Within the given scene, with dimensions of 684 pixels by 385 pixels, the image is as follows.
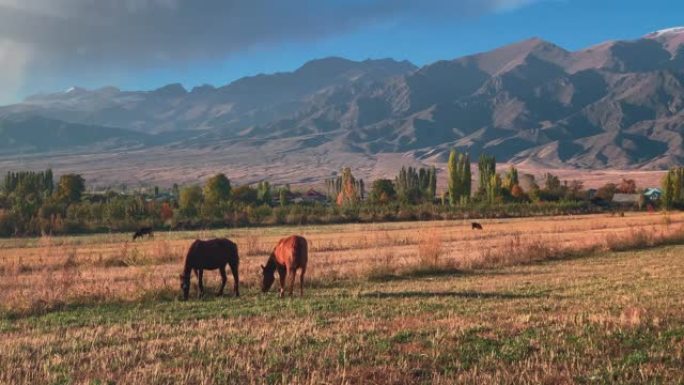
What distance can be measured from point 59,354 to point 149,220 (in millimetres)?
66990

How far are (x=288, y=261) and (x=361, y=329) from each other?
6631mm

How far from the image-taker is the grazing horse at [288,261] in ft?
59.3

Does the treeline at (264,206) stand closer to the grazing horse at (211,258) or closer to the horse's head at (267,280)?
the grazing horse at (211,258)

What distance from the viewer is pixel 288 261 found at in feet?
60.0

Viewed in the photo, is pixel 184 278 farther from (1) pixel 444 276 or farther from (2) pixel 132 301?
(1) pixel 444 276

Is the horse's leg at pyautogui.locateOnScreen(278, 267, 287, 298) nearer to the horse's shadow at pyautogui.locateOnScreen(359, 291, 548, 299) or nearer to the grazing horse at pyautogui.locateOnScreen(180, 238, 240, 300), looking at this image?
the grazing horse at pyautogui.locateOnScreen(180, 238, 240, 300)

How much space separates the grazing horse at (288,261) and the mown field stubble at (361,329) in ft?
2.32

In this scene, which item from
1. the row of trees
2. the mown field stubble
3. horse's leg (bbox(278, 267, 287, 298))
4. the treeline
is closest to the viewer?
the mown field stubble

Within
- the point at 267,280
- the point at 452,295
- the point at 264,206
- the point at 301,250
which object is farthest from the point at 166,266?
the point at 264,206

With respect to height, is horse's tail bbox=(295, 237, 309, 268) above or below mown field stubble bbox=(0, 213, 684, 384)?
above

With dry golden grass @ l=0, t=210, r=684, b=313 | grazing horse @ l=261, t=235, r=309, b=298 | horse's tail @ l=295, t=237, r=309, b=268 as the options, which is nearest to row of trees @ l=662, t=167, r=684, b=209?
dry golden grass @ l=0, t=210, r=684, b=313

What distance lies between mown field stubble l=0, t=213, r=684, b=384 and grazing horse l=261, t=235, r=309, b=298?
708mm

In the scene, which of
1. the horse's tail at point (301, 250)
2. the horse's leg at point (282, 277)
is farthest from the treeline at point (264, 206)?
the horse's tail at point (301, 250)

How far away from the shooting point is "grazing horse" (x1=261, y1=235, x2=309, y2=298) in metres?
18.1
